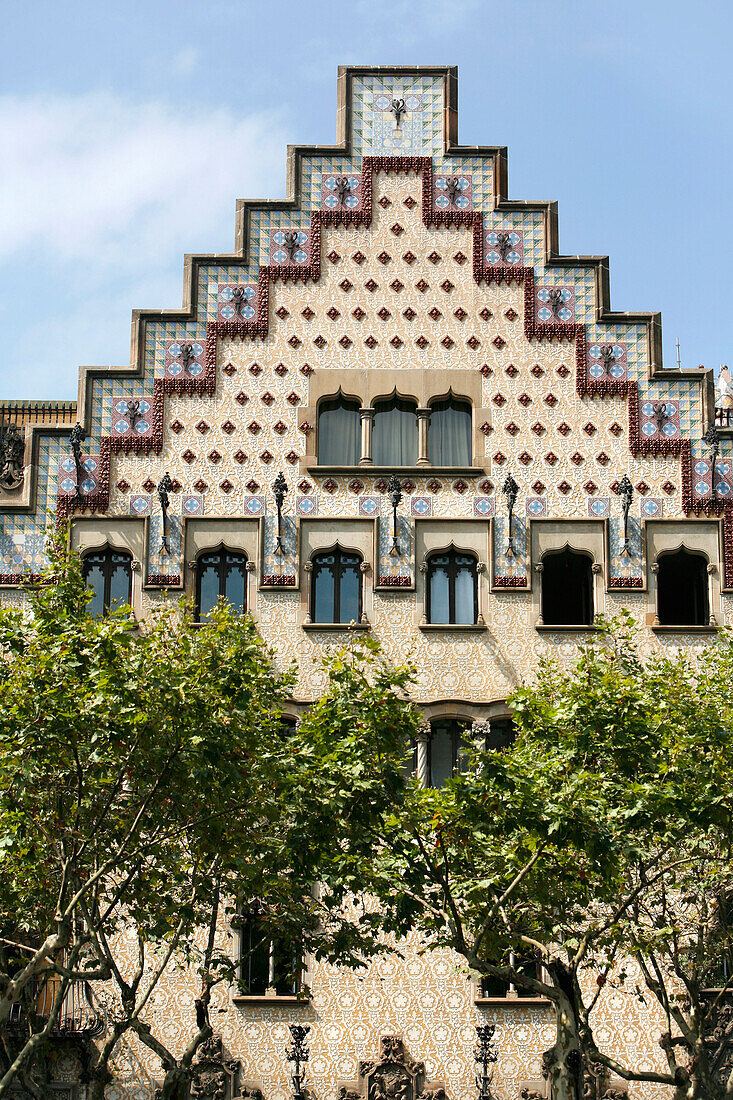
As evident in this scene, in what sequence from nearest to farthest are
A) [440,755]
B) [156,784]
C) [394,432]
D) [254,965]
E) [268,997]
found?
[156,784] < [268,997] < [254,965] < [440,755] < [394,432]

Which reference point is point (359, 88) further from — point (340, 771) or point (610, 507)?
point (340, 771)

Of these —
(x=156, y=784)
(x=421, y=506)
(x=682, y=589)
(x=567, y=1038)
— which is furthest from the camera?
(x=682, y=589)

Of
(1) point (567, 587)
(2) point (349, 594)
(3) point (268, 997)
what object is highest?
(1) point (567, 587)

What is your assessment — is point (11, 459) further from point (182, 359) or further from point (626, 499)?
point (626, 499)

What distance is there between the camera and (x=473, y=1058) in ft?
99.9

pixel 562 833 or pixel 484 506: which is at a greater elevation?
pixel 484 506

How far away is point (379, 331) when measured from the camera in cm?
3466

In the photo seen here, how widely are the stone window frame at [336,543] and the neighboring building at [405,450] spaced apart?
0.17 feet

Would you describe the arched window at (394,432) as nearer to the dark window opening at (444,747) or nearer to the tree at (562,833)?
the dark window opening at (444,747)

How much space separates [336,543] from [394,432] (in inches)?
110

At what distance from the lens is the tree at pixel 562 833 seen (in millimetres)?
24156

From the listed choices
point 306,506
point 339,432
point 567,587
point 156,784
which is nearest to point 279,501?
point 306,506

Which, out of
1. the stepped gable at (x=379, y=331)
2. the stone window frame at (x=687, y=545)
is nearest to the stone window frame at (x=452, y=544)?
the stepped gable at (x=379, y=331)

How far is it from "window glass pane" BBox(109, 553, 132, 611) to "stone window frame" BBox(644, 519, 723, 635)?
10383 millimetres
